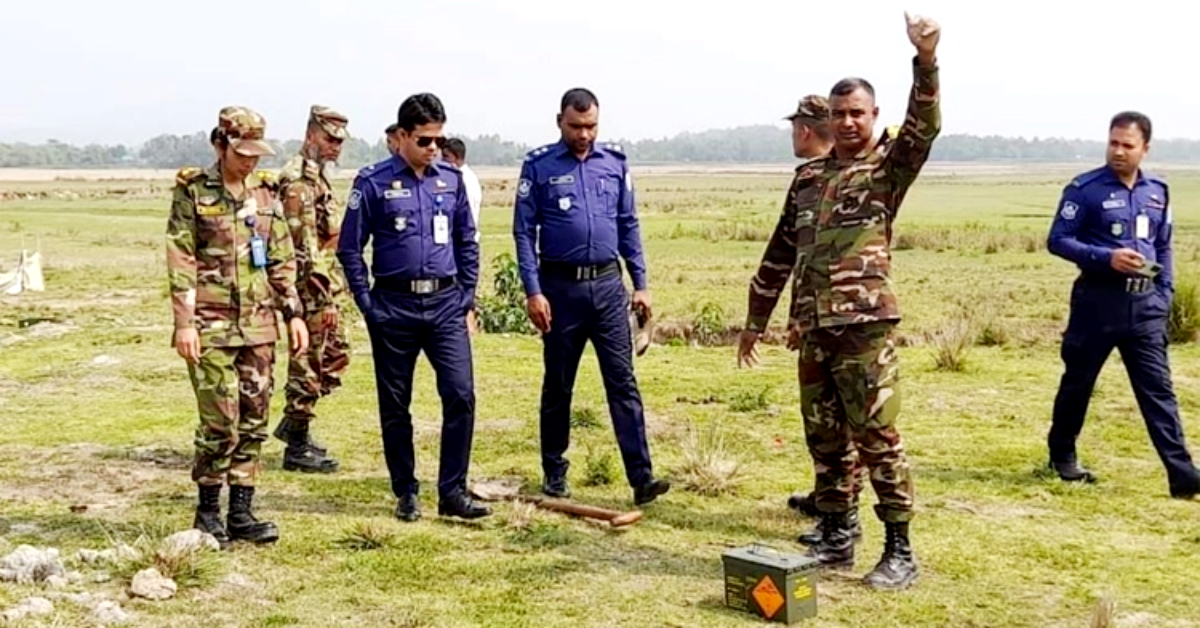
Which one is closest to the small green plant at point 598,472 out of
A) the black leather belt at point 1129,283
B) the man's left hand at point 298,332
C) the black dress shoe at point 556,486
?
the black dress shoe at point 556,486

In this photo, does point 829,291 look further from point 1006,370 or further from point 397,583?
point 1006,370

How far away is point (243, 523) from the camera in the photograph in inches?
239

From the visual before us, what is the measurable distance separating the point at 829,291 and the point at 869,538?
146 centimetres

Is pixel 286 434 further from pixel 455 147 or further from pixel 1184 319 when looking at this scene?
pixel 1184 319

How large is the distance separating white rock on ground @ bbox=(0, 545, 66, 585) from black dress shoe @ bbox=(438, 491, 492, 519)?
1857 millimetres

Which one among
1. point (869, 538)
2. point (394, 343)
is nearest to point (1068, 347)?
point (869, 538)

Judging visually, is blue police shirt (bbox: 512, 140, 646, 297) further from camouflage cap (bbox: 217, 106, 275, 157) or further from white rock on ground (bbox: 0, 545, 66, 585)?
white rock on ground (bbox: 0, 545, 66, 585)

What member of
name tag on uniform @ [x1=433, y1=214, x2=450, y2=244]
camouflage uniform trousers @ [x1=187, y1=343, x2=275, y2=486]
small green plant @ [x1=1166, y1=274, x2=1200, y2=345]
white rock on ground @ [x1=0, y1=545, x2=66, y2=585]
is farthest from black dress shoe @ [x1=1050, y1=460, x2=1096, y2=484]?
small green plant @ [x1=1166, y1=274, x2=1200, y2=345]

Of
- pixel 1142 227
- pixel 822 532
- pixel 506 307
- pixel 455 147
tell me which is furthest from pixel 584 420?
pixel 506 307

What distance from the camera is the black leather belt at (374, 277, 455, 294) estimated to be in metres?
6.38

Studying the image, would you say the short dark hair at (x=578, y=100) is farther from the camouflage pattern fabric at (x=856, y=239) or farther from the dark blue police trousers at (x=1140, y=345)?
the dark blue police trousers at (x=1140, y=345)

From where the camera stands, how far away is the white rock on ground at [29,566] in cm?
532

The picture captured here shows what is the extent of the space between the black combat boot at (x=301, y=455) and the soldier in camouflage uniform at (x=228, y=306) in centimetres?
159

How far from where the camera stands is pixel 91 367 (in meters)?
11.4
